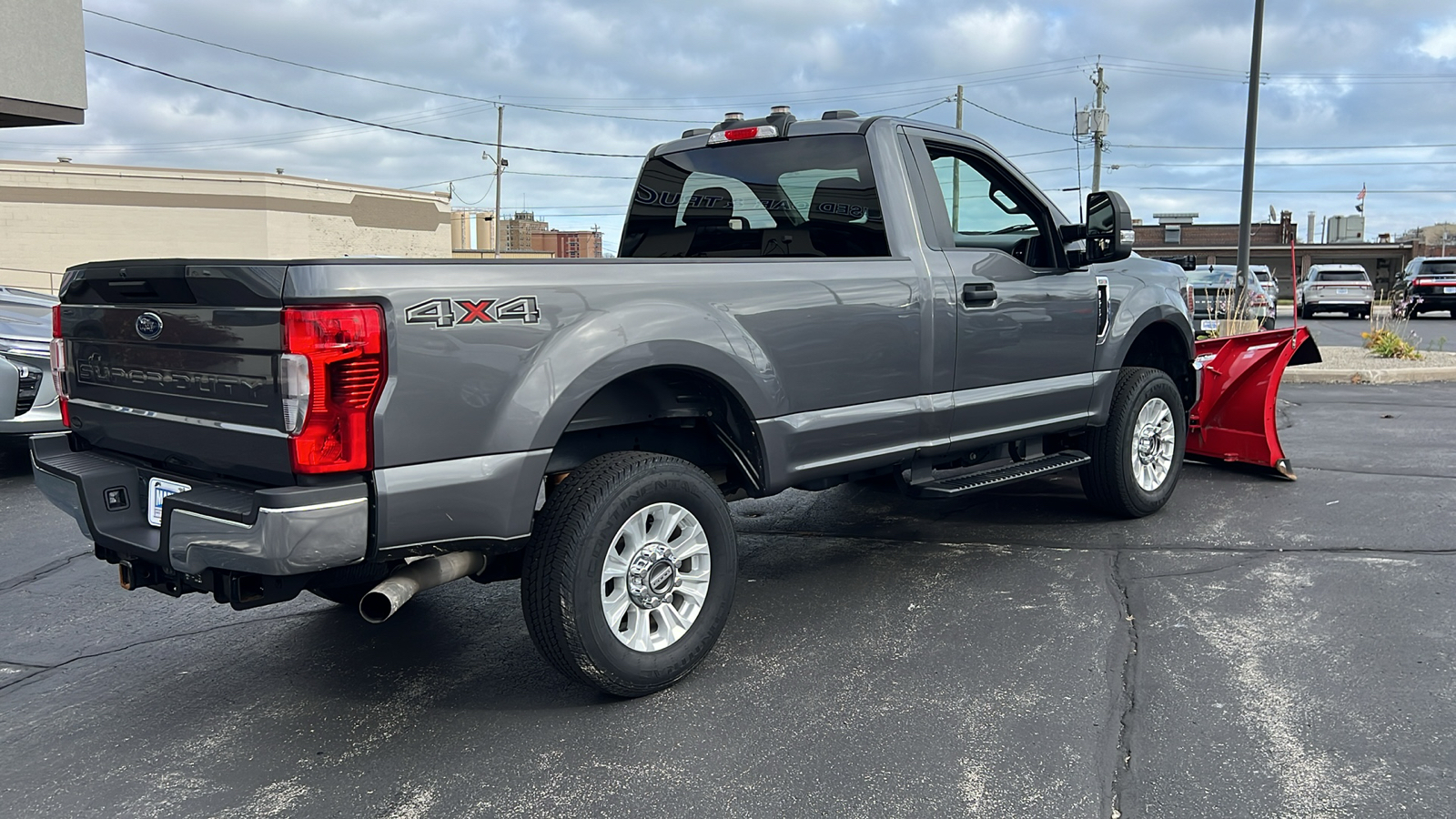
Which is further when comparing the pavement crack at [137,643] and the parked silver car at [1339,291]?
the parked silver car at [1339,291]

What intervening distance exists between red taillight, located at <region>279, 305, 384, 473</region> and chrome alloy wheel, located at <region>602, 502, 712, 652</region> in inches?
37.3

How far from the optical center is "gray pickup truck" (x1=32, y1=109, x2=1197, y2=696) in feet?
10.2

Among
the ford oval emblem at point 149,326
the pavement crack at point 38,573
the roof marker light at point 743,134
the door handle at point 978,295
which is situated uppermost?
the roof marker light at point 743,134

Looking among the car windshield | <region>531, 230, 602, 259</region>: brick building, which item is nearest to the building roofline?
<region>531, 230, 602, 259</region>: brick building

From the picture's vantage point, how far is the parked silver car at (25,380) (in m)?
7.51

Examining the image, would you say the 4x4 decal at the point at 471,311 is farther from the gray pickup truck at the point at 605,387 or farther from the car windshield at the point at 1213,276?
the car windshield at the point at 1213,276

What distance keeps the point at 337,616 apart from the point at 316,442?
2004 millimetres

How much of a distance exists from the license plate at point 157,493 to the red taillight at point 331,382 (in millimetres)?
645

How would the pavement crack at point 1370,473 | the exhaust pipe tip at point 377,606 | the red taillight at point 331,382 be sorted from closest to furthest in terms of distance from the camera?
the red taillight at point 331,382, the exhaust pipe tip at point 377,606, the pavement crack at point 1370,473

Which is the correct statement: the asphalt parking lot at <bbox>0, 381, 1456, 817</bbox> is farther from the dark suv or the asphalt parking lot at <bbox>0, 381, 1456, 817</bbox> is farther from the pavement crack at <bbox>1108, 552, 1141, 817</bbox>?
the dark suv

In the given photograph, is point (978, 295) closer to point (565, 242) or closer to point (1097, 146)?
point (1097, 146)

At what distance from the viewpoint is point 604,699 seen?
3.81 m

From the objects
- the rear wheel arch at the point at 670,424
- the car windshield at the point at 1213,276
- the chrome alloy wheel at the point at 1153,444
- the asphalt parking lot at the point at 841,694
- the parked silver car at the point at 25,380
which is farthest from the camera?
the car windshield at the point at 1213,276

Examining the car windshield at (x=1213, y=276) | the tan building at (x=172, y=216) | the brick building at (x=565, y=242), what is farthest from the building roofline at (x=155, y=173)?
the car windshield at (x=1213, y=276)
